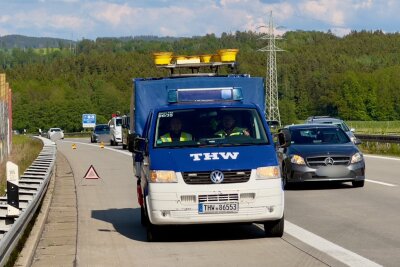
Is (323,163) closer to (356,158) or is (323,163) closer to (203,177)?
(356,158)

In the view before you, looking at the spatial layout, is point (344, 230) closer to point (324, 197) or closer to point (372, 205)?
point (372, 205)

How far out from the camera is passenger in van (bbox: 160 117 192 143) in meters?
12.0

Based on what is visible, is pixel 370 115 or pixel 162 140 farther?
pixel 370 115

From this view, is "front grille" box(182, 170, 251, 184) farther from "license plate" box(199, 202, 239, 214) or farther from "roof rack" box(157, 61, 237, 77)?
"roof rack" box(157, 61, 237, 77)

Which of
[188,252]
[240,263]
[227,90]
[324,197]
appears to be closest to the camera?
[240,263]

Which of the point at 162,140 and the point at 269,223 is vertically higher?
the point at 162,140

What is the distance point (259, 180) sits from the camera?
1116cm

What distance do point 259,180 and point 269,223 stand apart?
77 centimetres

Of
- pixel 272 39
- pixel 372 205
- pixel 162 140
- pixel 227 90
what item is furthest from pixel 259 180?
pixel 272 39

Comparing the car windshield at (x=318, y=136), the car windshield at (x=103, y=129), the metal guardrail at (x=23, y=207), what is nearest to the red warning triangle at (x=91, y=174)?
the metal guardrail at (x=23, y=207)

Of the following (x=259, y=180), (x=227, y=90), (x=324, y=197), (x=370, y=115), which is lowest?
(x=370, y=115)

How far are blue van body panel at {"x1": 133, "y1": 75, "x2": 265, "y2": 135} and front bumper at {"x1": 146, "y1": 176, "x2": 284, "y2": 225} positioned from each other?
7.18 meters

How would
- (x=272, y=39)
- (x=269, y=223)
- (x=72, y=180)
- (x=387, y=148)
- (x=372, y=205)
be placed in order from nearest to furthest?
(x=269, y=223) → (x=372, y=205) → (x=72, y=180) → (x=387, y=148) → (x=272, y=39)

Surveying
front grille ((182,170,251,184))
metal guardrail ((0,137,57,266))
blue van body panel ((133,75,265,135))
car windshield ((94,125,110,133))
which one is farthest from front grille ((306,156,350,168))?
car windshield ((94,125,110,133))
